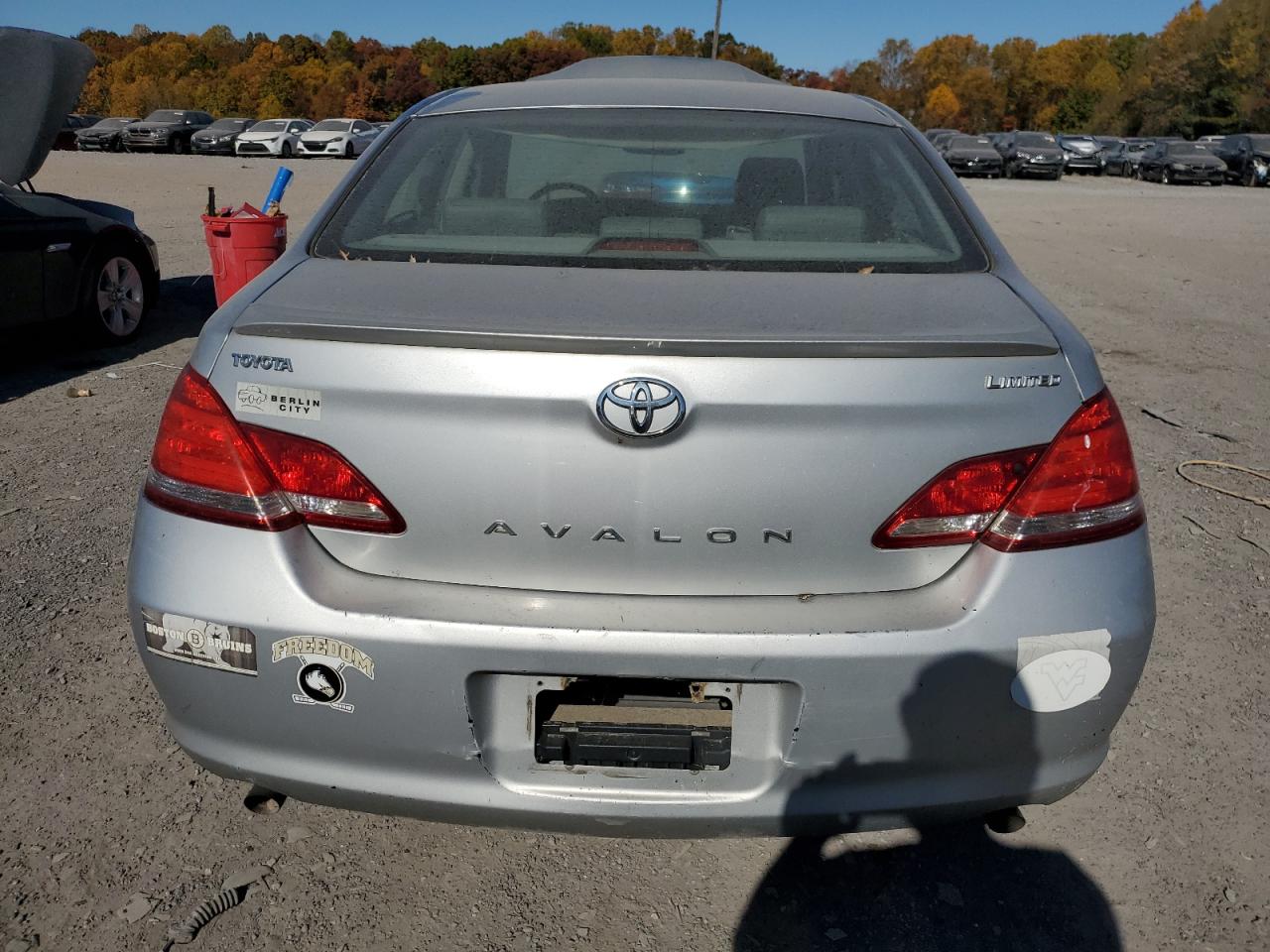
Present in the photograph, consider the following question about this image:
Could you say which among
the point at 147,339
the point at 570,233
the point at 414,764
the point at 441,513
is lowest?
the point at 147,339

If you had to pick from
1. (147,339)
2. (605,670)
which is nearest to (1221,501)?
(605,670)

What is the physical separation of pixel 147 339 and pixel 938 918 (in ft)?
22.6

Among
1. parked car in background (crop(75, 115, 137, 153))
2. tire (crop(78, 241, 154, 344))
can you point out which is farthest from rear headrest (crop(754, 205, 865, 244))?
parked car in background (crop(75, 115, 137, 153))

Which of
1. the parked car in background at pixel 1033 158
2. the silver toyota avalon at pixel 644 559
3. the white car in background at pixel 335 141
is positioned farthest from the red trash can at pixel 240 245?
the parked car in background at pixel 1033 158

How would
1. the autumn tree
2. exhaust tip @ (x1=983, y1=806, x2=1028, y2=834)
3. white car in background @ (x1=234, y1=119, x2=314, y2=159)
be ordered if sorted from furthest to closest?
the autumn tree → white car in background @ (x1=234, y1=119, x2=314, y2=159) → exhaust tip @ (x1=983, y1=806, x2=1028, y2=834)

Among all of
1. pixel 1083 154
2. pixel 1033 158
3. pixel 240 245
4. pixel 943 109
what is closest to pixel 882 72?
pixel 943 109

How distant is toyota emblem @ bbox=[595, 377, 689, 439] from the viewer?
175 centimetres

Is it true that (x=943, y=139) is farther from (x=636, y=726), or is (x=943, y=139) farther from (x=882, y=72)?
(x=882, y=72)

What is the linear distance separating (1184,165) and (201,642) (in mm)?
40330

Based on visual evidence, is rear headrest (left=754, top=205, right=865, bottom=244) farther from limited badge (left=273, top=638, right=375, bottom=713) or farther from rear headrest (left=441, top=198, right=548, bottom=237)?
limited badge (left=273, top=638, right=375, bottom=713)

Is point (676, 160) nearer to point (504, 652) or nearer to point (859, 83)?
point (504, 652)

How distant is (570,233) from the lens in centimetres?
253

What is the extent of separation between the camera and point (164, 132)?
39.8 meters

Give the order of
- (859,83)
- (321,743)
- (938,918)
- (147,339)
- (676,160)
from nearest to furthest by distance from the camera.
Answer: (321,743), (938,918), (676,160), (147,339), (859,83)
